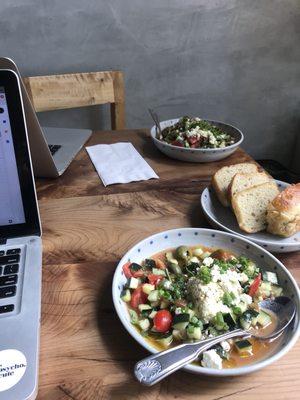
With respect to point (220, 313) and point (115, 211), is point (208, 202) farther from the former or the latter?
point (220, 313)

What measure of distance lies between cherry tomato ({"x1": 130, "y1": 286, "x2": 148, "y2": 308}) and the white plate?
0.90 feet

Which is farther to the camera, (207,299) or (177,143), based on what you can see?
(177,143)

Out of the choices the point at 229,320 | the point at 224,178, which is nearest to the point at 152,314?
the point at 229,320

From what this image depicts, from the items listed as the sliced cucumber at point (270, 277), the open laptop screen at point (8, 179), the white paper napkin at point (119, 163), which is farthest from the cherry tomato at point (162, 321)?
the white paper napkin at point (119, 163)

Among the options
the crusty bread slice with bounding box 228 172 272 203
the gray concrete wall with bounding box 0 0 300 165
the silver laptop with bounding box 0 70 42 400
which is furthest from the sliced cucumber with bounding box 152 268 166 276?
the gray concrete wall with bounding box 0 0 300 165

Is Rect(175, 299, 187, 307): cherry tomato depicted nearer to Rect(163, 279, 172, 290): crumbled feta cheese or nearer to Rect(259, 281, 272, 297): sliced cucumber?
Rect(163, 279, 172, 290): crumbled feta cheese

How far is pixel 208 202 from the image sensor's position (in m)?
0.96

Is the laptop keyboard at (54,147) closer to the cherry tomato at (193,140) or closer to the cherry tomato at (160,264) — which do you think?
the cherry tomato at (193,140)

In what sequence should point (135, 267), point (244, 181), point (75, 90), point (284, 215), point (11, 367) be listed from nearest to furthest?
point (11, 367) → point (135, 267) → point (284, 215) → point (244, 181) → point (75, 90)

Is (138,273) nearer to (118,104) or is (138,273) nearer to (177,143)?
(177,143)

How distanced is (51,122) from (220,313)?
5.95ft

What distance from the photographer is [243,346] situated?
54cm

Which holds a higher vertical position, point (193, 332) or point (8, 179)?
point (8, 179)

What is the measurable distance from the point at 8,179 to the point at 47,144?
351mm
